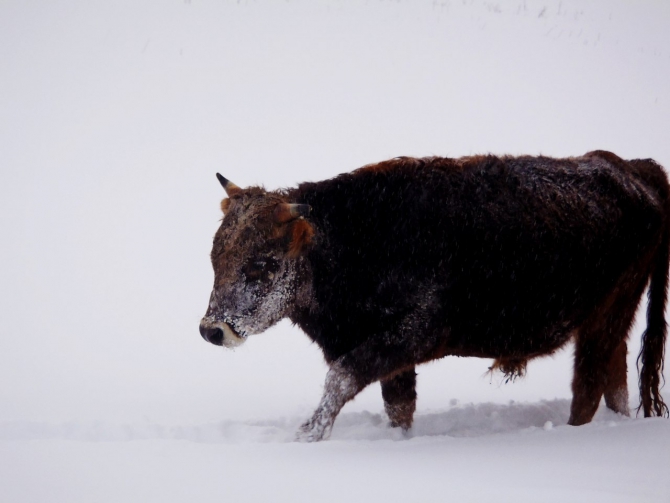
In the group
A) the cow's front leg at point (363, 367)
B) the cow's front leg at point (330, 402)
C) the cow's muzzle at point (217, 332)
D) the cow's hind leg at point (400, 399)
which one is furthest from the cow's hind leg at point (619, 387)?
the cow's muzzle at point (217, 332)

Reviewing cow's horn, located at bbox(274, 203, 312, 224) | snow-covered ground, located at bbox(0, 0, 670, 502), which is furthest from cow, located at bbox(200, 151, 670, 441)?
snow-covered ground, located at bbox(0, 0, 670, 502)

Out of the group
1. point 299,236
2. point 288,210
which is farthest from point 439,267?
point 288,210

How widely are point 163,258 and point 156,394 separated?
257 inches

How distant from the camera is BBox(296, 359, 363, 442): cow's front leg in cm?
491

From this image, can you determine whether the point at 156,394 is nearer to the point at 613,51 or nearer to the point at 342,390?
the point at 342,390

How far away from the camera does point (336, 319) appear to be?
558 cm

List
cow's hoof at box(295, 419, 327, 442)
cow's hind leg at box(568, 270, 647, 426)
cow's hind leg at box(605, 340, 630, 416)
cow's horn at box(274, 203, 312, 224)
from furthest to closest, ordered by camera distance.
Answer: cow's hind leg at box(605, 340, 630, 416)
cow's hind leg at box(568, 270, 647, 426)
cow's horn at box(274, 203, 312, 224)
cow's hoof at box(295, 419, 327, 442)

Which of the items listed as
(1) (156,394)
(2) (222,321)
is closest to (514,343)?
(2) (222,321)

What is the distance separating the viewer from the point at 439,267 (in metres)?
5.42

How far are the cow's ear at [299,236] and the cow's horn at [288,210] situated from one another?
92 mm

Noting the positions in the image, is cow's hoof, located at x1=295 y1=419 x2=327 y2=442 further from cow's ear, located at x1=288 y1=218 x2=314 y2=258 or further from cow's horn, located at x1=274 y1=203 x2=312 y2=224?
cow's horn, located at x1=274 y1=203 x2=312 y2=224

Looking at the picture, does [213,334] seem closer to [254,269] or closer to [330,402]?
[254,269]

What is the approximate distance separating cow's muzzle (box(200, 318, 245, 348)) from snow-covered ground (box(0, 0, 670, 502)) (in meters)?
0.70

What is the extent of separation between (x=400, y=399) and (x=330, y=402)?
118 cm
